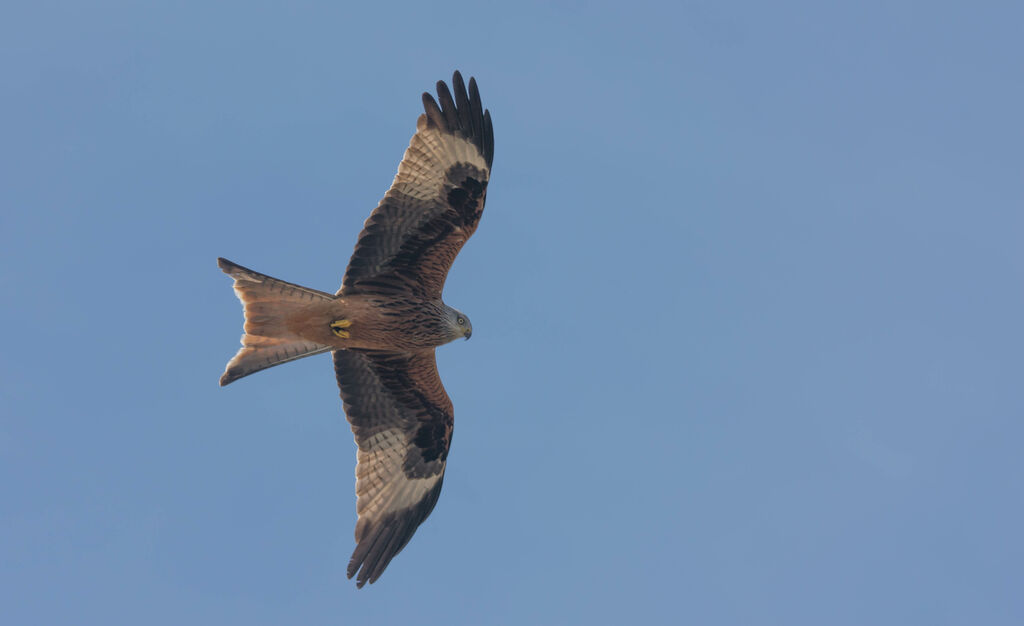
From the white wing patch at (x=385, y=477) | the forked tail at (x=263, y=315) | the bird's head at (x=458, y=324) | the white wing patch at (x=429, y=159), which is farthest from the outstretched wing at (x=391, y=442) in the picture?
the white wing patch at (x=429, y=159)

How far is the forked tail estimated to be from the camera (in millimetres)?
11836

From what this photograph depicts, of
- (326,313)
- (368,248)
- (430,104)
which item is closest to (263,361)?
(326,313)

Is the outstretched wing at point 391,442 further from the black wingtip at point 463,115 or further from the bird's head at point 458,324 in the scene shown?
the black wingtip at point 463,115

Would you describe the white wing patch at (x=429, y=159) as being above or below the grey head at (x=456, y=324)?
above

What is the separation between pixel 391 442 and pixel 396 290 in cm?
228

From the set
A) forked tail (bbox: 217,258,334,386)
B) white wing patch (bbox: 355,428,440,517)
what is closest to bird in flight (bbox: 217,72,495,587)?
forked tail (bbox: 217,258,334,386)

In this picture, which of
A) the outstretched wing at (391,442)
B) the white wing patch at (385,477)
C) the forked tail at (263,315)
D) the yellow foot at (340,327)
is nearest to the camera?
the forked tail at (263,315)

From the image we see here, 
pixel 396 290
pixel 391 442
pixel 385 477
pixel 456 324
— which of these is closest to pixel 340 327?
pixel 396 290

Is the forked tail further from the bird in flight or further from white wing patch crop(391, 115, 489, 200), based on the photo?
white wing patch crop(391, 115, 489, 200)

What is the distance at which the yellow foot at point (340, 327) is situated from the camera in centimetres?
1216

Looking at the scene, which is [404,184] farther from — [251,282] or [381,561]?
[381,561]

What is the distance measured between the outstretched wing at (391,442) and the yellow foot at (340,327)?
840 millimetres

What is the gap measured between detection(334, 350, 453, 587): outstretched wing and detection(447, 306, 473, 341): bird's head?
0.53m

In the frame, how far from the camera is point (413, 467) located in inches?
536
